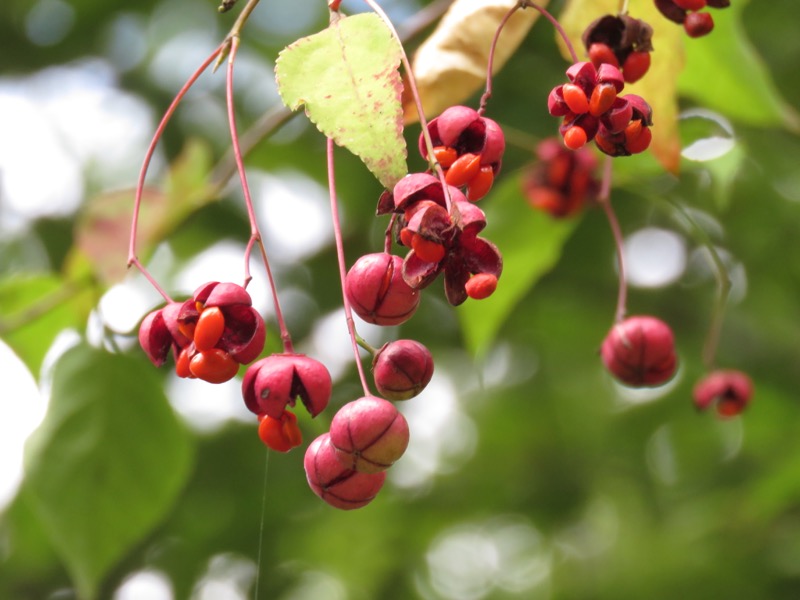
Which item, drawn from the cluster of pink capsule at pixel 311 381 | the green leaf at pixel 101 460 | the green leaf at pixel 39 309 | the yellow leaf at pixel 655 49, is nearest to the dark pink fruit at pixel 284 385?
the cluster of pink capsule at pixel 311 381

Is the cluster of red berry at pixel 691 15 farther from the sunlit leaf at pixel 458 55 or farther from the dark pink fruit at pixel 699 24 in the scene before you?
the sunlit leaf at pixel 458 55

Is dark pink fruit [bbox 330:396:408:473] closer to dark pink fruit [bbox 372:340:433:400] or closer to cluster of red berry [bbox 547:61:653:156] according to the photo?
dark pink fruit [bbox 372:340:433:400]

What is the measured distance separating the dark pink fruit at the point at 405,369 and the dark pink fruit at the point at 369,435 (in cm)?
2

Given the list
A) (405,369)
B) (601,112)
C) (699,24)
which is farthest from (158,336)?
(699,24)

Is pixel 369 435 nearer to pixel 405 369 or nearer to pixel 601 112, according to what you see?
pixel 405 369

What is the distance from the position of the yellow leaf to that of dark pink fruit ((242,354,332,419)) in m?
0.41

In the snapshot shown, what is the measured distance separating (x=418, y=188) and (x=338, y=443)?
180mm

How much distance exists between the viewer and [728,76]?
4.11 ft

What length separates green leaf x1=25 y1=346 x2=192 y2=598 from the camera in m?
1.18

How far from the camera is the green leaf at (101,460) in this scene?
3.88 feet

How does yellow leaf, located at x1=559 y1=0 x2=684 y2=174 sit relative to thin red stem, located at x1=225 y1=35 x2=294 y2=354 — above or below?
below

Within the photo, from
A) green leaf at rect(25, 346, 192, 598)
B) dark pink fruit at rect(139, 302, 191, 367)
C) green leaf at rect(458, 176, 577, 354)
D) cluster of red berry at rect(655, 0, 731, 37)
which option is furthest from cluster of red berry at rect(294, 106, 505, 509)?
green leaf at rect(458, 176, 577, 354)

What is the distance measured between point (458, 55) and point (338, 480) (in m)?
0.41

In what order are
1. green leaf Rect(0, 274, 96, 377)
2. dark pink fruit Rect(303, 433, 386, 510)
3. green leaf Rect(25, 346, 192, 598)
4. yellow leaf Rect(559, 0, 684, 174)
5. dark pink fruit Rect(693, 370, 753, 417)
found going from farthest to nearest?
green leaf Rect(0, 274, 96, 377) < dark pink fruit Rect(693, 370, 753, 417) < green leaf Rect(25, 346, 192, 598) < yellow leaf Rect(559, 0, 684, 174) < dark pink fruit Rect(303, 433, 386, 510)
